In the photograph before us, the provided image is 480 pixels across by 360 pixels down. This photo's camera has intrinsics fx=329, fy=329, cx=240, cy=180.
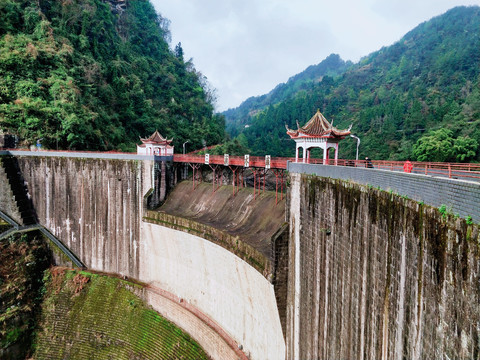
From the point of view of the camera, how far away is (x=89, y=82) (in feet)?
102

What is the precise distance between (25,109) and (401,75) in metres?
84.6

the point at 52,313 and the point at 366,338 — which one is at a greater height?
the point at 366,338

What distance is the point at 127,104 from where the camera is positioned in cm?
3556

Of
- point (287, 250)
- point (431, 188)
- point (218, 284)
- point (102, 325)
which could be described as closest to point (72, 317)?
point (102, 325)

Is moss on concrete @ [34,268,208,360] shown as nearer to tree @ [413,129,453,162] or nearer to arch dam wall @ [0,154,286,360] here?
arch dam wall @ [0,154,286,360]

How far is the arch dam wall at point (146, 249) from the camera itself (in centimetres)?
1403

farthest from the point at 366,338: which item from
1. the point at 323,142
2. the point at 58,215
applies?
the point at 58,215

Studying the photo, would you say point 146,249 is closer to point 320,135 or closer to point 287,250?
point 287,250

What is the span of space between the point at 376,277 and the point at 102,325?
1736 centimetres

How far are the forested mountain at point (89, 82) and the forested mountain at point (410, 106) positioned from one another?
19.9 m

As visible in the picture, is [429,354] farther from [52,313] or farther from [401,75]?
[401,75]

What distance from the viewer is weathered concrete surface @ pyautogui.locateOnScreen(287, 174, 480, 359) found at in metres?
4.77

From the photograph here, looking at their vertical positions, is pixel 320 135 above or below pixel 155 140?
above

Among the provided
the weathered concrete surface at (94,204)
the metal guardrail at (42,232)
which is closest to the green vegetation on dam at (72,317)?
the metal guardrail at (42,232)
